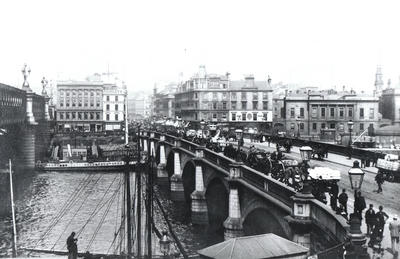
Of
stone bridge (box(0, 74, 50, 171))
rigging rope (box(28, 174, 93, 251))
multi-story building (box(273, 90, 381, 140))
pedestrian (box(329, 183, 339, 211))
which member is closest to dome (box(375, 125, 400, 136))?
multi-story building (box(273, 90, 381, 140))

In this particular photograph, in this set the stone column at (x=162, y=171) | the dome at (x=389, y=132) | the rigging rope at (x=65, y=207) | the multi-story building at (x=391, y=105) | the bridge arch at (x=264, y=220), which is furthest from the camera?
the multi-story building at (x=391, y=105)

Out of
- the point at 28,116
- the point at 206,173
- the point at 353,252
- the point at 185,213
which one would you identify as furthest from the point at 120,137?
the point at 353,252

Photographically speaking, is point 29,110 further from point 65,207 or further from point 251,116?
point 251,116

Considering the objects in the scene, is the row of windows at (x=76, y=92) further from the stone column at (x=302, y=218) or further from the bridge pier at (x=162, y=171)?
the stone column at (x=302, y=218)

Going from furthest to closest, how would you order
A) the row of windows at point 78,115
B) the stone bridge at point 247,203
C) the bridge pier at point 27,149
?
the row of windows at point 78,115
the bridge pier at point 27,149
the stone bridge at point 247,203

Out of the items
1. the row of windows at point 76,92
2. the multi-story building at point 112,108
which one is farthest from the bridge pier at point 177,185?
the row of windows at point 76,92
